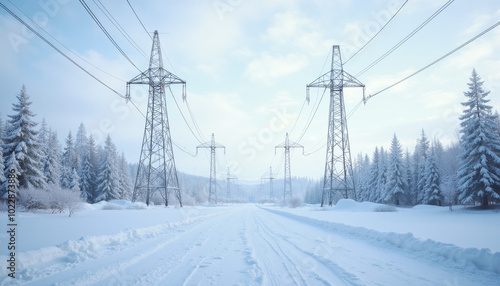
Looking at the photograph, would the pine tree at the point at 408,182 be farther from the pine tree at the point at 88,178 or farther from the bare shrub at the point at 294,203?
the pine tree at the point at 88,178

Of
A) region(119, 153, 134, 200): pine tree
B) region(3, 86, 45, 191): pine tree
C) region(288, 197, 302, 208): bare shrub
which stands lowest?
region(288, 197, 302, 208): bare shrub

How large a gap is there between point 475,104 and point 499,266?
2928 centimetres

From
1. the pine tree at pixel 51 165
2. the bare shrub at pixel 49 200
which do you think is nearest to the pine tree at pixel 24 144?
the bare shrub at pixel 49 200

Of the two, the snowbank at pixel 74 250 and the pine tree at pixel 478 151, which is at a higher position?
the pine tree at pixel 478 151

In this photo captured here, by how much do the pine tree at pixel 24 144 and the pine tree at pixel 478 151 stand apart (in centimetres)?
4363

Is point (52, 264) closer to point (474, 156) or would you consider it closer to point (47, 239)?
point (47, 239)

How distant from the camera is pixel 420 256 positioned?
6098 mm

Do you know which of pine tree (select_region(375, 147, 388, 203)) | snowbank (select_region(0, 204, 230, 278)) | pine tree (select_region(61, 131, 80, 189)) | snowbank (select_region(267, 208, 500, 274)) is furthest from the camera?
pine tree (select_region(375, 147, 388, 203))

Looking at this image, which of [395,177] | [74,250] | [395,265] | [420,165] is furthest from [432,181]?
[74,250]

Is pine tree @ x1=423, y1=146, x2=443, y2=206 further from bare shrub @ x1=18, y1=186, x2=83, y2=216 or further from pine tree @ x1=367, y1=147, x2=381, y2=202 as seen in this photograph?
bare shrub @ x1=18, y1=186, x2=83, y2=216

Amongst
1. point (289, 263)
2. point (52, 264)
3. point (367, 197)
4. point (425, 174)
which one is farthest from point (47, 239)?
point (367, 197)

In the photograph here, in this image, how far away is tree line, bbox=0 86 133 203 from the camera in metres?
25.1

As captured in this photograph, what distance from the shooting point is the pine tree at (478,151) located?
23859 millimetres

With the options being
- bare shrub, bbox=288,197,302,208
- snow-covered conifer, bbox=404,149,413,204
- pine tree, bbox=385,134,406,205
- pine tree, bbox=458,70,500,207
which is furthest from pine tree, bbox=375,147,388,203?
pine tree, bbox=458,70,500,207
